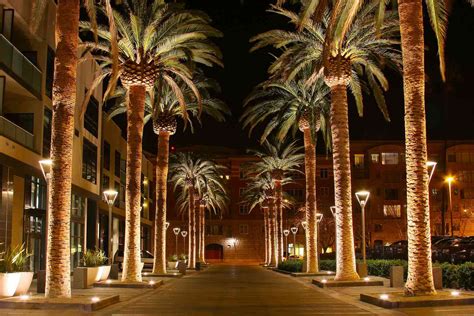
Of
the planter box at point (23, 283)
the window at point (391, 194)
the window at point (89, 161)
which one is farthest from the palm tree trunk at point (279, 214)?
the planter box at point (23, 283)

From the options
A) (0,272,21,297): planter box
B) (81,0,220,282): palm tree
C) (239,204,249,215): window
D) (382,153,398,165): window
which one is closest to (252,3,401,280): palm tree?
(81,0,220,282): palm tree

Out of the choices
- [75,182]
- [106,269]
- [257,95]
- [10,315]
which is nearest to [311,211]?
[257,95]

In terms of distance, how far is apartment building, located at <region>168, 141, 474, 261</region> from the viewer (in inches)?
3622

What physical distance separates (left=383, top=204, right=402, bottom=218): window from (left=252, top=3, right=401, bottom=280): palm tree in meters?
65.9

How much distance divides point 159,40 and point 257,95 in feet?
35.1

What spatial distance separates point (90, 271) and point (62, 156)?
908cm

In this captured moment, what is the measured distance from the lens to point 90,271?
27.0m

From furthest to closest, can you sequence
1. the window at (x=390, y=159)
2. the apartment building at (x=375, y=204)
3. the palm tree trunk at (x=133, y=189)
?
the window at (x=390, y=159) < the apartment building at (x=375, y=204) < the palm tree trunk at (x=133, y=189)

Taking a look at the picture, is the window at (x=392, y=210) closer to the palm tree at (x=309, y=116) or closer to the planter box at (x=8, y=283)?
the palm tree at (x=309, y=116)

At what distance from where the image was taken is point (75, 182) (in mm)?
42375

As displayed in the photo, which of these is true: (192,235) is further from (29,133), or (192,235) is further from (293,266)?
(29,133)

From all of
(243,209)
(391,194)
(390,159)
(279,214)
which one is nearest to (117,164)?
(279,214)

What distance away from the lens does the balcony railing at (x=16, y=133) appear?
30550 mm

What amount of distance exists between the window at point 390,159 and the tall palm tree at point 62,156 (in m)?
81.2
